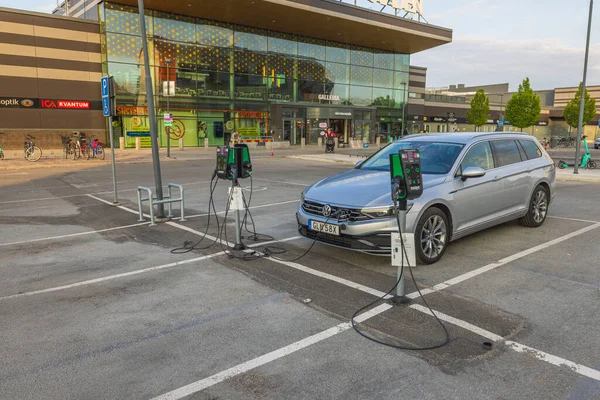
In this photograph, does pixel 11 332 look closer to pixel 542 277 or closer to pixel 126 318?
pixel 126 318

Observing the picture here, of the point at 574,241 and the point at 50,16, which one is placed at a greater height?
the point at 50,16

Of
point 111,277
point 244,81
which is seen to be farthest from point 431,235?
point 244,81

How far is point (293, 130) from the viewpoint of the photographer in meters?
43.0

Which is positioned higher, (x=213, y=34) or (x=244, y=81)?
(x=213, y=34)

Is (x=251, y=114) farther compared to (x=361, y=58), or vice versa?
(x=361, y=58)

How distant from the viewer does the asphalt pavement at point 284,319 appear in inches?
126

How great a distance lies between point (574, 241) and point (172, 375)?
22.2 ft

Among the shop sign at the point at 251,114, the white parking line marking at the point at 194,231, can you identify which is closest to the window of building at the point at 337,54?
the shop sign at the point at 251,114

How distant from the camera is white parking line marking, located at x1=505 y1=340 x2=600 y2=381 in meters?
3.28

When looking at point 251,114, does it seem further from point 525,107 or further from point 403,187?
point 403,187

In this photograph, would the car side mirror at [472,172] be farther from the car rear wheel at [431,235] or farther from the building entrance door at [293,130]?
the building entrance door at [293,130]

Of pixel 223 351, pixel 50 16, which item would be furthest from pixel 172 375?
pixel 50 16

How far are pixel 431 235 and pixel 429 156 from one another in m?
1.44

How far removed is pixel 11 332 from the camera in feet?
13.3
